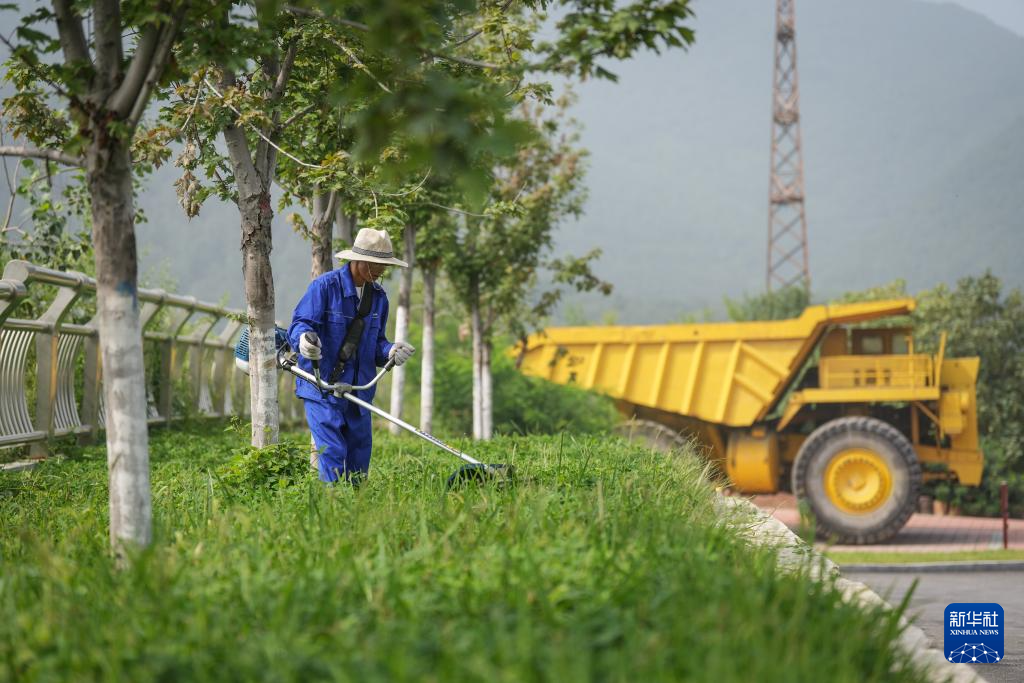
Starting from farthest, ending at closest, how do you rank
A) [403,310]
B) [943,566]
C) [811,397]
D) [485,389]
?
[811,397] < [485,389] < [943,566] < [403,310]

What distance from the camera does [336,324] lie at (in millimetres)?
6512

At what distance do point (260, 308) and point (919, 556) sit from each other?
1271 cm

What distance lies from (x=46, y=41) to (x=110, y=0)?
12.3 inches

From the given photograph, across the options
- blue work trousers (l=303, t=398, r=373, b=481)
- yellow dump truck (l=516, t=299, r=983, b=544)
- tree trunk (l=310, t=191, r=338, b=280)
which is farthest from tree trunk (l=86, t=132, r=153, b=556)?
yellow dump truck (l=516, t=299, r=983, b=544)

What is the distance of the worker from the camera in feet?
20.9

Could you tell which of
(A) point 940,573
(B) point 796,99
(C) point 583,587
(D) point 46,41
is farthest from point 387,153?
(B) point 796,99

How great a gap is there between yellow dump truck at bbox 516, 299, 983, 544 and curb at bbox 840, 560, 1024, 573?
1.34m

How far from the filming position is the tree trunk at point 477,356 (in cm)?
1639

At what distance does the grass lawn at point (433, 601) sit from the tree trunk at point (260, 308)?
2416 millimetres

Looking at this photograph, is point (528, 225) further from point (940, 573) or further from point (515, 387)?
point (940, 573)

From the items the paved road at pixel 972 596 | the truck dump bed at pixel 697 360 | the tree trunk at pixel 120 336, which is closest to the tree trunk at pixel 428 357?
the truck dump bed at pixel 697 360

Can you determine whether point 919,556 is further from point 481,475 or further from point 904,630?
point 904,630

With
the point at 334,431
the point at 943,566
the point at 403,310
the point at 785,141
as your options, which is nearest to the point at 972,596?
the point at 943,566

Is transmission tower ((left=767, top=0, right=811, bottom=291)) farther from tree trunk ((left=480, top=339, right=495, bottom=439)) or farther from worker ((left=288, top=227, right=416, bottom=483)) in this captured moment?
worker ((left=288, top=227, right=416, bottom=483))
